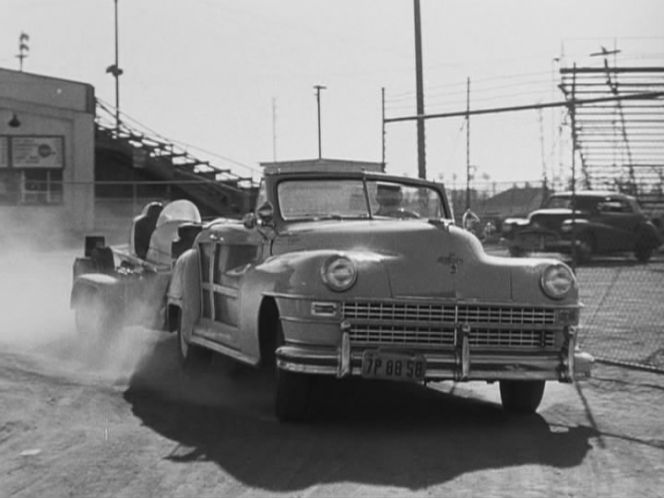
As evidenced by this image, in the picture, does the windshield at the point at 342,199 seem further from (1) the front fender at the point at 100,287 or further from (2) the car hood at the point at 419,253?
(1) the front fender at the point at 100,287

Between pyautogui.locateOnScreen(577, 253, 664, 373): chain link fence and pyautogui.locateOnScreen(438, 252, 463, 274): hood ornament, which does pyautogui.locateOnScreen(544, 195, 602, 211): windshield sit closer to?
pyautogui.locateOnScreen(577, 253, 664, 373): chain link fence

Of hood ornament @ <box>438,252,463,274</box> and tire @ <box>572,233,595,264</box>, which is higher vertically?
tire @ <box>572,233,595,264</box>

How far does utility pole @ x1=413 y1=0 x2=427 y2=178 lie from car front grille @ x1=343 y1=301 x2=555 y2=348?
6.24 metres

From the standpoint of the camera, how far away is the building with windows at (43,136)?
40.8 meters

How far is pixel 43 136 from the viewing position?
41625 mm

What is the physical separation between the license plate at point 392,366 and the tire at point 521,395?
3.68ft

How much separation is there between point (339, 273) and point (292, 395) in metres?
0.87

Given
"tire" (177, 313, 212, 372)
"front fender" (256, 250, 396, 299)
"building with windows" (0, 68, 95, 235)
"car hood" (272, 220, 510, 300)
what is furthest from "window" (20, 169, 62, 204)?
"front fender" (256, 250, 396, 299)

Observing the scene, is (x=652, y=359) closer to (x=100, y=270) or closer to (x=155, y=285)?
(x=155, y=285)

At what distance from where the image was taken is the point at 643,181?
3136 cm

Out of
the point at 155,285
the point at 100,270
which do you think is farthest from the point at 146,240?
the point at 155,285

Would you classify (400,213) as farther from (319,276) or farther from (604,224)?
(604,224)

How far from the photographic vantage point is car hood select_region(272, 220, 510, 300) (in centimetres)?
818

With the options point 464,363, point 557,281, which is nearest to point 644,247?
point 557,281
